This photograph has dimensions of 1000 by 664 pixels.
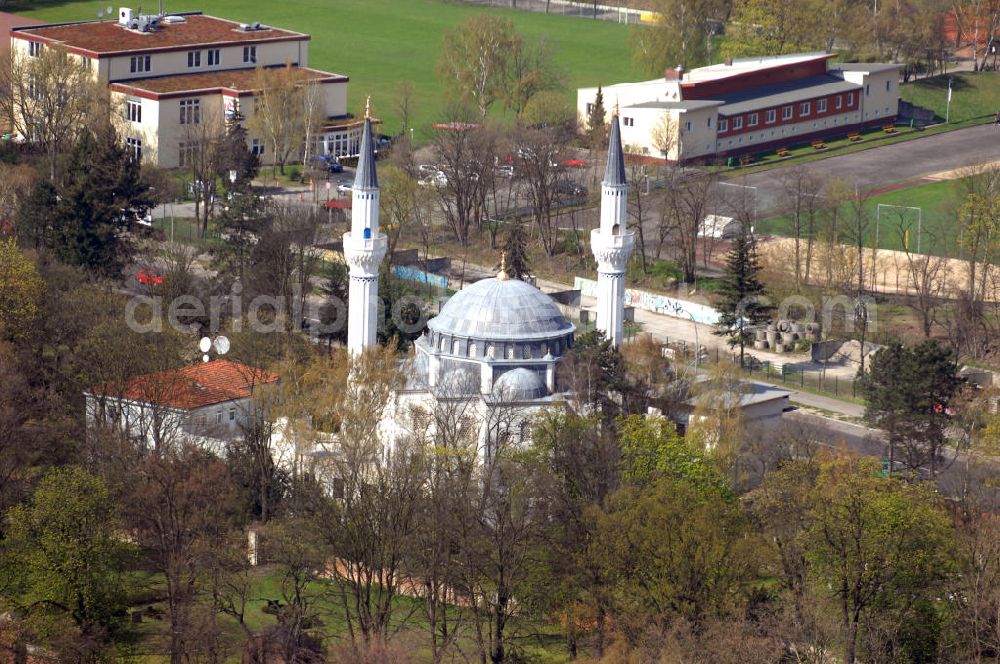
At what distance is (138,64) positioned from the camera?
145875mm

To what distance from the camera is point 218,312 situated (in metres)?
104

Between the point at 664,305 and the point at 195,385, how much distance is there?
31.1m

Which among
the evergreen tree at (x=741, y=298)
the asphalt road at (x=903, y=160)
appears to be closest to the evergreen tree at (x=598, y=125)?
the asphalt road at (x=903, y=160)

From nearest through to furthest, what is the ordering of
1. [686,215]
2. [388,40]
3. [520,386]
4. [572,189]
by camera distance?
[520,386] < [686,215] < [572,189] < [388,40]

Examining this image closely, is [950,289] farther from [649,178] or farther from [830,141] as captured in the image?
[830,141]

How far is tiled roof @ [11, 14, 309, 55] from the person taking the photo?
5787 inches

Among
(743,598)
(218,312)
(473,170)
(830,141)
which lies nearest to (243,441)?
(218,312)

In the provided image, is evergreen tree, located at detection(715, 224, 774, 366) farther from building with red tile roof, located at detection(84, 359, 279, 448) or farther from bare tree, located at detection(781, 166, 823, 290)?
building with red tile roof, located at detection(84, 359, 279, 448)

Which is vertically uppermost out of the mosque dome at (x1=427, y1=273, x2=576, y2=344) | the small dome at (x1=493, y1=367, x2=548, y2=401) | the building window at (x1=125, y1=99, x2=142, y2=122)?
the building window at (x1=125, y1=99, x2=142, y2=122)

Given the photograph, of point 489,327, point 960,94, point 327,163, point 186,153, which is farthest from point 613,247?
point 960,94

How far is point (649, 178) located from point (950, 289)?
26.7 m

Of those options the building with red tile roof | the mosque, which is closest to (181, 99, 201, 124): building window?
the building with red tile roof

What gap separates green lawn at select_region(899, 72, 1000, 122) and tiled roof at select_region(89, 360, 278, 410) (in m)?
81.6

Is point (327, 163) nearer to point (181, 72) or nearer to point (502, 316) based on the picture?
point (181, 72)
